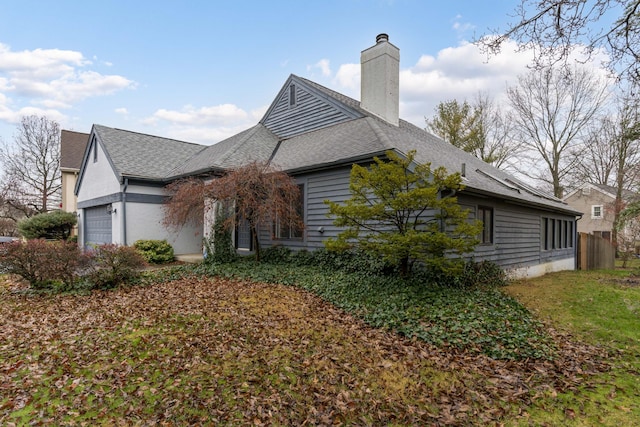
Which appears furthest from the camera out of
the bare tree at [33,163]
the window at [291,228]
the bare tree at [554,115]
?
the bare tree at [33,163]

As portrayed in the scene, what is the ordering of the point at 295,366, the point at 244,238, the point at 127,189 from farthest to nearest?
1. the point at 127,189
2. the point at 244,238
3. the point at 295,366

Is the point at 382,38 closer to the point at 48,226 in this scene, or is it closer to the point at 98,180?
the point at 98,180

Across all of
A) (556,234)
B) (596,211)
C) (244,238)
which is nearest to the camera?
(244,238)

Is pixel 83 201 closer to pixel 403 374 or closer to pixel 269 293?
pixel 269 293

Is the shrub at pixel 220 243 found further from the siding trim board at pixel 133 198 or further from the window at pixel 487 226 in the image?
the window at pixel 487 226

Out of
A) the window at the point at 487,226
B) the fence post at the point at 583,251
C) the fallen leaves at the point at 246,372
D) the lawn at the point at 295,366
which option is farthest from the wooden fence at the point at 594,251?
the fallen leaves at the point at 246,372

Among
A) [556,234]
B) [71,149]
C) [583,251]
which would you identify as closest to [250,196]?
[556,234]

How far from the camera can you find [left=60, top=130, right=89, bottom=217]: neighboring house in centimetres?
2353

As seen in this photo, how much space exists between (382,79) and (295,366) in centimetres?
1098

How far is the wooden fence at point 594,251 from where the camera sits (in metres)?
16.1

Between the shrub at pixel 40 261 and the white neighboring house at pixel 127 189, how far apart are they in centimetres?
504

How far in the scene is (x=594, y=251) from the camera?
16.2m

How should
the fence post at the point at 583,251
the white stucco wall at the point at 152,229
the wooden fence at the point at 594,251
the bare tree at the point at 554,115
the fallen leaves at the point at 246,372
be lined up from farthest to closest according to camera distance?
the bare tree at the point at 554,115
the wooden fence at the point at 594,251
the fence post at the point at 583,251
the white stucco wall at the point at 152,229
the fallen leaves at the point at 246,372

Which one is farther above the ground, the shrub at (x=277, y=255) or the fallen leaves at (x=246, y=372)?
the shrub at (x=277, y=255)
